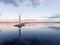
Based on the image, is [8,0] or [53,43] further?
[8,0]

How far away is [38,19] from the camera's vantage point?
2113mm

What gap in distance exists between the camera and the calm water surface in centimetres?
197

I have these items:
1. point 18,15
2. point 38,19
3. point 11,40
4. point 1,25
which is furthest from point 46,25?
point 1,25

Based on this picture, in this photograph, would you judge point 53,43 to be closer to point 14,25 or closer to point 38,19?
point 38,19

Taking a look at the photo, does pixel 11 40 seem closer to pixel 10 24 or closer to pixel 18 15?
pixel 10 24

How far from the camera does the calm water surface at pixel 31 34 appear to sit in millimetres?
1971

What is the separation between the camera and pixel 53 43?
1.95 metres

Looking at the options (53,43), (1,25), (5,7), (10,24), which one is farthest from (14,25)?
(53,43)

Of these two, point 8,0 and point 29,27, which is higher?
point 8,0

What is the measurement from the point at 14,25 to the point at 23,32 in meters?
0.20

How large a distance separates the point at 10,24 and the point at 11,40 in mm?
277

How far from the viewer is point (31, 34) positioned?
2.11m

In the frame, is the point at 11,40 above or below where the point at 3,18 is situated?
below

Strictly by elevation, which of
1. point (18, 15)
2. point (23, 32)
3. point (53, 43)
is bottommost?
point (53, 43)
